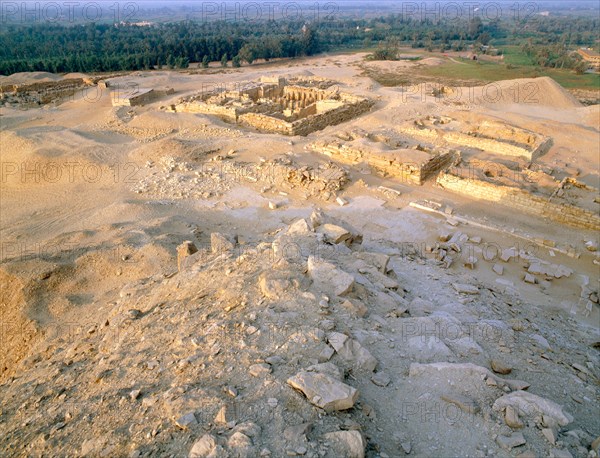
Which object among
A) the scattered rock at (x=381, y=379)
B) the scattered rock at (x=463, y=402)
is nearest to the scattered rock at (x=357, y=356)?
the scattered rock at (x=381, y=379)

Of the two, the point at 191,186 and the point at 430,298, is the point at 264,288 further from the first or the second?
the point at 191,186

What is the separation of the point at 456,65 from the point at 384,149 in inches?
1343

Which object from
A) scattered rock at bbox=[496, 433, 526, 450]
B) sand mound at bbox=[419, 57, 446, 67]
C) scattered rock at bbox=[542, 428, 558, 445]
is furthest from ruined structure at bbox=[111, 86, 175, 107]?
sand mound at bbox=[419, 57, 446, 67]

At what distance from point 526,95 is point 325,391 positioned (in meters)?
25.3

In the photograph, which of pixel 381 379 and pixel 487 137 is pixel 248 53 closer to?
pixel 487 137

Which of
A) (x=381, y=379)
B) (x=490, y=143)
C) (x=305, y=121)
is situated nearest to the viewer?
(x=381, y=379)

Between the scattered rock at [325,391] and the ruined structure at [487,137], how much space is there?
46.2 ft

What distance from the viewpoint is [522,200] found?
11336 mm

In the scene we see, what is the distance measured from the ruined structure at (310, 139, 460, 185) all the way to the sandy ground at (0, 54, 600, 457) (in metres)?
0.55

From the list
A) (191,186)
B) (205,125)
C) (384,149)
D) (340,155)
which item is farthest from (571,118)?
(191,186)

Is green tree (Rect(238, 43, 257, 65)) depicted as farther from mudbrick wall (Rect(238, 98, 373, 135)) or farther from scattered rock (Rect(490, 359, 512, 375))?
scattered rock (Rect(490, 359, 512, 375))

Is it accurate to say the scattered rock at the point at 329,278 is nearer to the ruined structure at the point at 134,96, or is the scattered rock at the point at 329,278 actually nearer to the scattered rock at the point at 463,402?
the scattered rock at the point at 463,402

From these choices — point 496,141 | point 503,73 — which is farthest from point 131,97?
point 503,73

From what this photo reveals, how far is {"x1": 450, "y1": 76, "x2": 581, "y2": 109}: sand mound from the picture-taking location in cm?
2304
